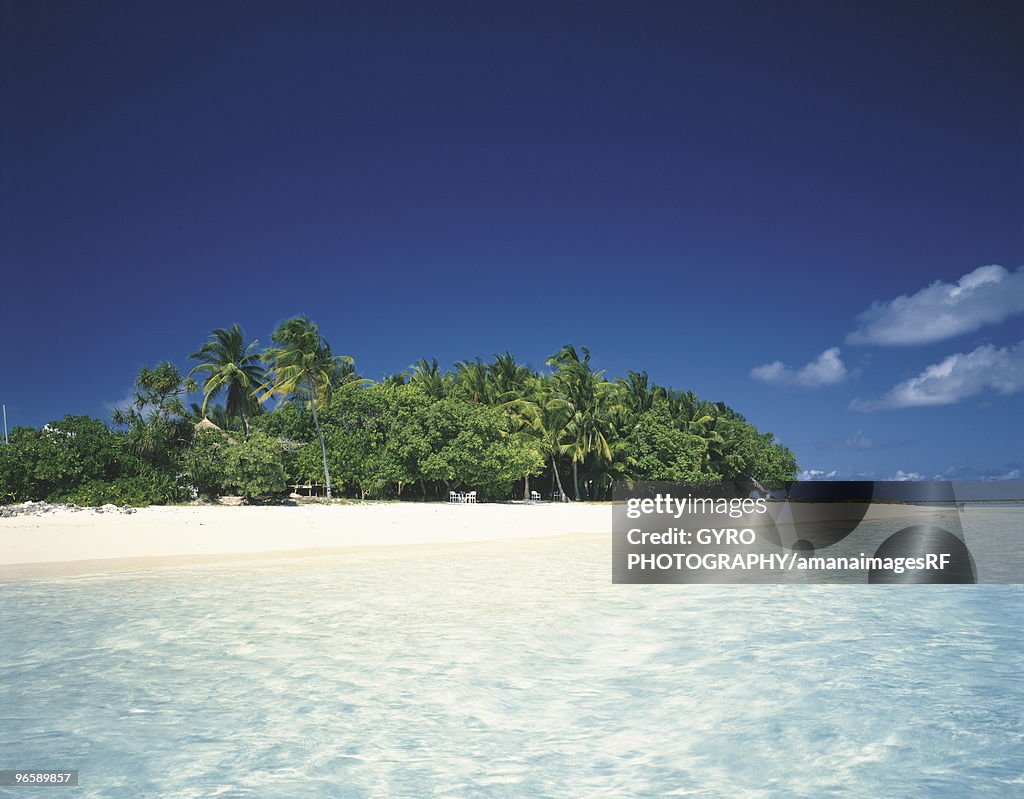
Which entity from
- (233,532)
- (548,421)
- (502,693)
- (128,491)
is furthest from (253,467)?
(502,693)

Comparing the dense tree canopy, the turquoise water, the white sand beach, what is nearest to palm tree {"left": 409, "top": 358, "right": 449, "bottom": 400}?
the dense tree canopy

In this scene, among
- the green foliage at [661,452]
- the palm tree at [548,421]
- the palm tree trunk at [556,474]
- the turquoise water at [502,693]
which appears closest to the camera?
the turquoise water at [502,693]

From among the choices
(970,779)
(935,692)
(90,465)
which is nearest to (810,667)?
(935,692)

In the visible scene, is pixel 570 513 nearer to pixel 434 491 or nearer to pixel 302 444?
pixel 434 491

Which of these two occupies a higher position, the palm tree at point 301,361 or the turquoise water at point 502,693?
the palm tree at point 301,361

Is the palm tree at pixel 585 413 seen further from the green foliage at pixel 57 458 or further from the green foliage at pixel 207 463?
the green foliage at pixel 57 458

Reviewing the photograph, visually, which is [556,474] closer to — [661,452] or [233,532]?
[661,452]

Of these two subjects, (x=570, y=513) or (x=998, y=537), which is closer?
(x=998, y=537)

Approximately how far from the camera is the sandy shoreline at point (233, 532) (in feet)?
39.4

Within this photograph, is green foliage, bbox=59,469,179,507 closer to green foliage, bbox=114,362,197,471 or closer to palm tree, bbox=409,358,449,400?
green foliage, bbox=114,362,197,471

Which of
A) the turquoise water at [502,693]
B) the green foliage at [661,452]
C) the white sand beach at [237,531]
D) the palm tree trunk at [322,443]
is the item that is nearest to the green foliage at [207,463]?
the white sand beach at [237,531]

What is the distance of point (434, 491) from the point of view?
103ft

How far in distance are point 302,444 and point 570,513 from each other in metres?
12.3

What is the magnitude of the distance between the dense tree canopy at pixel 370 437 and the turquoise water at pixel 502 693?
1523 cm
